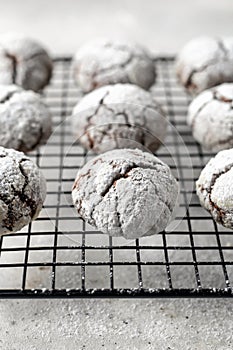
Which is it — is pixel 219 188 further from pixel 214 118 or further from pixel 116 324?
pixel 116 324

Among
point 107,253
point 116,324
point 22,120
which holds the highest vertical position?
point 22,120

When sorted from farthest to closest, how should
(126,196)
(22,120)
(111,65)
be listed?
(111,65)
(22,120)
(126,196)

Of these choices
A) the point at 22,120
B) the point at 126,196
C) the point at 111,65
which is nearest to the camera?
the point at 126,196

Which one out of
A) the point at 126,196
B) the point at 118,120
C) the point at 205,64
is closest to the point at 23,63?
the point at 118,120

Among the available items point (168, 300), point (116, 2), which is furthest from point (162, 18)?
point (168, 300)

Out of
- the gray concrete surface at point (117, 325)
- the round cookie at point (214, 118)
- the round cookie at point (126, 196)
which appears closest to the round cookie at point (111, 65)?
the round cookie at point (214, 118)

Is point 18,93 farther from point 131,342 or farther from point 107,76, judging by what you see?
point 131,342

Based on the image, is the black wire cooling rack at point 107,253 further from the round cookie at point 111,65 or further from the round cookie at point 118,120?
the round cookie at point 111,65
